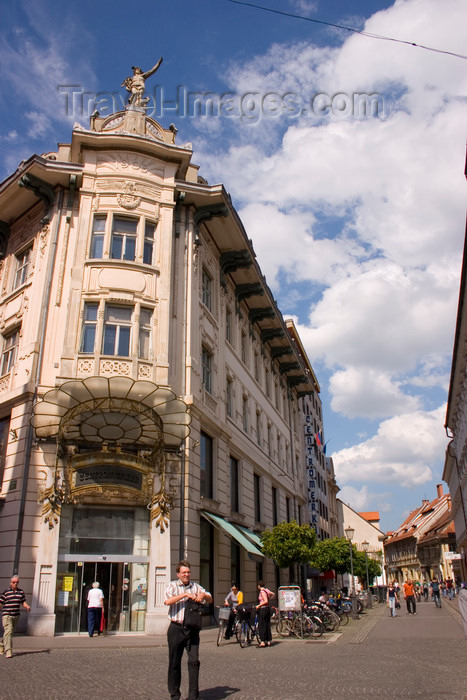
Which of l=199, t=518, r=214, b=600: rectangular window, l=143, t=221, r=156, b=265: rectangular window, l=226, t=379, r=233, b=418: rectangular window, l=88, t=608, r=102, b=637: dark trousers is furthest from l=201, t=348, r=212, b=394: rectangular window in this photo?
l=88, t=608, r=102, b=637: dark trousers

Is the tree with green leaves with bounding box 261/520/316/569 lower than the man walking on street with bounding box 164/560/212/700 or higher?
higher

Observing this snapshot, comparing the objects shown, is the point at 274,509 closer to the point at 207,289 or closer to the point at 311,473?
the point at 311,473

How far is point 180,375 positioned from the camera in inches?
794

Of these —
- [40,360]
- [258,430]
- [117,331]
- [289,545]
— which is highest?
[117,331]

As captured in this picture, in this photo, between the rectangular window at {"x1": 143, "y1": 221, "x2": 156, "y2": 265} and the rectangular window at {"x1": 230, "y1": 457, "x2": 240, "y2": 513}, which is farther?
the rectangular window at {"x1": 230, "y1": 457, "x2": 240, "y2": 513}

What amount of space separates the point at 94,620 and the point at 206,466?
7.24 m

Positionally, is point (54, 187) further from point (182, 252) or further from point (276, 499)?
point (276, 499)

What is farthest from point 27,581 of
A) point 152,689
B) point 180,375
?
point 152,689

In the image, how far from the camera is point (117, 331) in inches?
753

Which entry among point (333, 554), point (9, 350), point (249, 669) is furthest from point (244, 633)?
point (333, 554)

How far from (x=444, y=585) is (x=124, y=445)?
5161cm

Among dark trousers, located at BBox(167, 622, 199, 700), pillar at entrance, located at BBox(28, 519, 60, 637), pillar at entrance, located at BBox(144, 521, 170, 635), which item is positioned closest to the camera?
dark trousers, located at BBox(167, 622, 199, 700)

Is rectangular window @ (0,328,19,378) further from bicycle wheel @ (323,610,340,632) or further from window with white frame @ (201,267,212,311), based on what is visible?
bicycle wheel @ (323,610,340,632)

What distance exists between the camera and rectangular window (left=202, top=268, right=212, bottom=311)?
24.4 metres
